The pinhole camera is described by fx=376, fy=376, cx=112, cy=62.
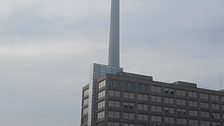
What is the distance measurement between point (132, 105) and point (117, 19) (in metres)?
60.4

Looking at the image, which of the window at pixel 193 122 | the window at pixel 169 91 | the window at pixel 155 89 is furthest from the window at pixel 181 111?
the window at pixel 155 89

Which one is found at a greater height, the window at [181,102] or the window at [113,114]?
the window at [181,102]

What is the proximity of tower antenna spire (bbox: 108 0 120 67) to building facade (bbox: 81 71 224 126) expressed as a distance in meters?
25.4

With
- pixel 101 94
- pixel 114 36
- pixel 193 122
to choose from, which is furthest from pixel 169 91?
pixel 114 36

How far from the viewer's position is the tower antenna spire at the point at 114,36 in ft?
540

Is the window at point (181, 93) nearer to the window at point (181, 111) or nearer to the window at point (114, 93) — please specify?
the window at point (181, 111)

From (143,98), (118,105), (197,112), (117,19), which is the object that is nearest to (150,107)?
(143,98)

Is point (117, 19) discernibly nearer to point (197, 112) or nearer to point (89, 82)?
point (89, 82)

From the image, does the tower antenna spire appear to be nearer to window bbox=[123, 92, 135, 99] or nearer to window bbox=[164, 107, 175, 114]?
window bbox=[123, 92, 135, 99]

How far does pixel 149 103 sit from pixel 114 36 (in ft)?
160

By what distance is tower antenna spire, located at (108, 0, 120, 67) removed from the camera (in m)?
165

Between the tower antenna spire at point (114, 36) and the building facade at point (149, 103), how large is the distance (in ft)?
83.3

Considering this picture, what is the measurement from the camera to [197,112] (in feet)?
465

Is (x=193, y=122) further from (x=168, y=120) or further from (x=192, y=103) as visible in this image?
(x=168, y=120)
